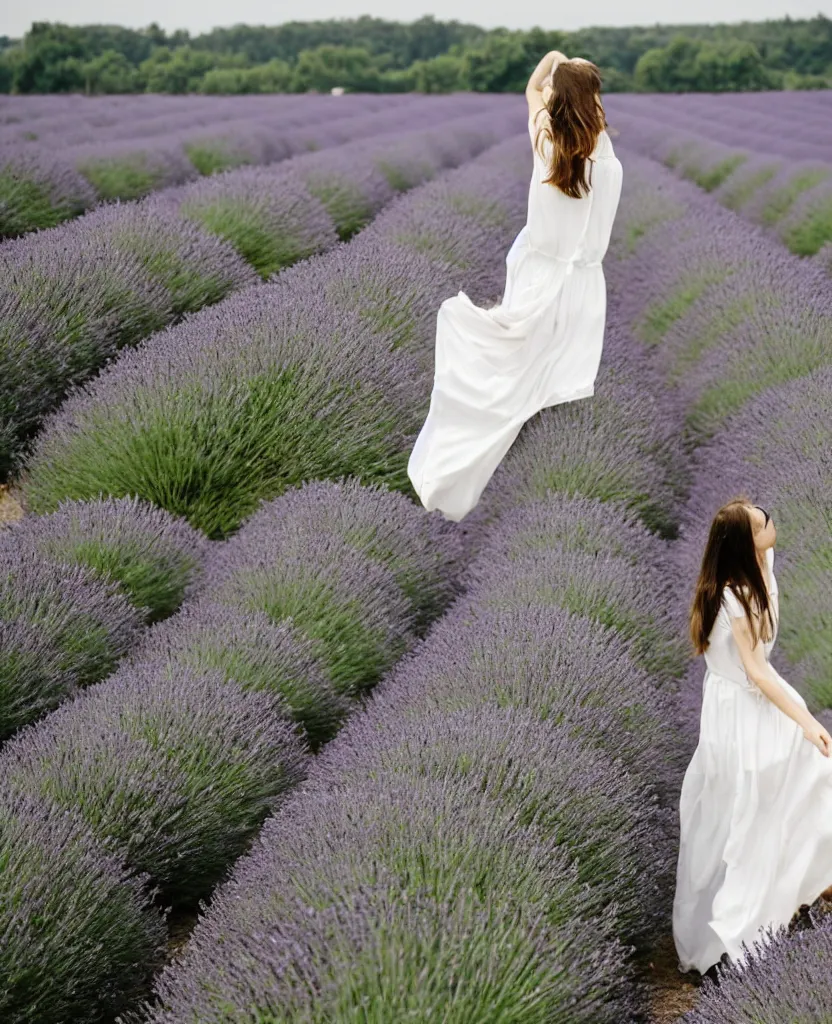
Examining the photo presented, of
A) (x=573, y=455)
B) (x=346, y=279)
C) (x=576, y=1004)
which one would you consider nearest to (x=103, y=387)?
(x=346, y=279)

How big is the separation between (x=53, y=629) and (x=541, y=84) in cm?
233

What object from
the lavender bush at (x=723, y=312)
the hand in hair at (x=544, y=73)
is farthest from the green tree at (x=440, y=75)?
the hand in hair at (x=544, y=73)

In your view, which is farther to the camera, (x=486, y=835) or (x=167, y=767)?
(x=167, y=767)

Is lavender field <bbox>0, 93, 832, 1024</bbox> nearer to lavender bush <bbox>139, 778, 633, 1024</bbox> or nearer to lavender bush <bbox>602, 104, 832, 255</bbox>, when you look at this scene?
lavender bush <bbox>139, 778, 633, 1024</bbox>

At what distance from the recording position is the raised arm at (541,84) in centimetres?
421

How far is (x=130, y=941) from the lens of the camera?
7.87ft

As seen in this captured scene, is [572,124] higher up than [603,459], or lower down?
higher up

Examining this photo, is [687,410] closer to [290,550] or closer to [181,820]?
[290,550]

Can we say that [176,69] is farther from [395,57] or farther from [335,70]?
[395,57]

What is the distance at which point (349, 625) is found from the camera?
344cm

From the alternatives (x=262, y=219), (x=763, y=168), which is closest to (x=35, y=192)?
(x=262, y=219)

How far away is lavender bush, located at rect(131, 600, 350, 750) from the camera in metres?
3.08

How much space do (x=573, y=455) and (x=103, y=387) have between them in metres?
1.55

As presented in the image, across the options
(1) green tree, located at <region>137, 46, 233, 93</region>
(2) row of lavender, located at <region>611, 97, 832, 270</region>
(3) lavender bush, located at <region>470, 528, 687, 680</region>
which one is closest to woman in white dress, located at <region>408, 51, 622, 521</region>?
(3) lavender bush, located at <region>470, 528, 687, 680</region>
